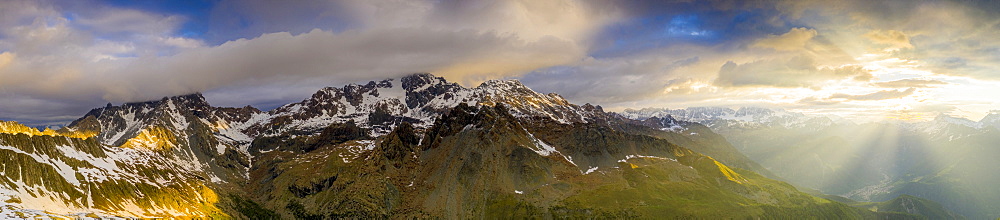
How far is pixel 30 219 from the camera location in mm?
198375

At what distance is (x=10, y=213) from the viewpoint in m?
200

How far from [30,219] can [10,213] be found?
34.5 ft
